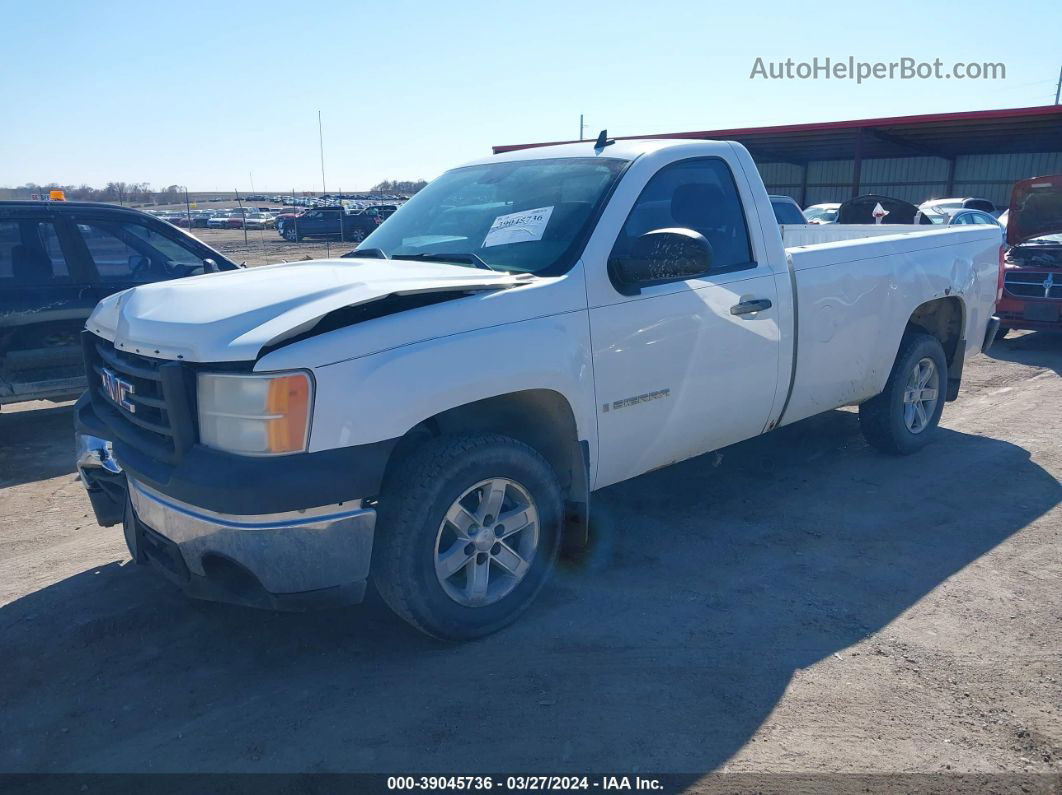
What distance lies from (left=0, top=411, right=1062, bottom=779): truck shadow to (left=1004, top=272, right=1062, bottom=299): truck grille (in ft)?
19.7

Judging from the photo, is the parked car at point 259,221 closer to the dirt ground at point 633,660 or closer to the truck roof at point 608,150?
the truck roof at point 608,150

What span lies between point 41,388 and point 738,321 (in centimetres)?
529

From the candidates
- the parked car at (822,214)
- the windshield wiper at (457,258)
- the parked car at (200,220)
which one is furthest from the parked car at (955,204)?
the parked car at (200,220)

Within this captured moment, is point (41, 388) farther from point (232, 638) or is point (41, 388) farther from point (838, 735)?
point (838, 735)

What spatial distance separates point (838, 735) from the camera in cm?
295

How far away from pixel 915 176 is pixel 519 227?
99.2 ft

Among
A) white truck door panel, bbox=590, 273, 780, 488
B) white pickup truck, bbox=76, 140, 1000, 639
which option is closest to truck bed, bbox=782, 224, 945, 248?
white pickup truck, bbox=76, 140, 1000, 639

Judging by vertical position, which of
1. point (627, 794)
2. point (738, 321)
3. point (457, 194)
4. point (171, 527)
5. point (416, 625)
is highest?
point (457, 194)

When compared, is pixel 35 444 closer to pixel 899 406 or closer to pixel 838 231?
pixel 899 406

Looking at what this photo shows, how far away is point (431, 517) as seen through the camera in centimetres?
322

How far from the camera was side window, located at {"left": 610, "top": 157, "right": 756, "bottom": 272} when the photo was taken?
4.16 meters

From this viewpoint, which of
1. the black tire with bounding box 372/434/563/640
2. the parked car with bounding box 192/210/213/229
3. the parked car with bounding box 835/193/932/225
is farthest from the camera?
the parked car with bounding box 192/210/213/229

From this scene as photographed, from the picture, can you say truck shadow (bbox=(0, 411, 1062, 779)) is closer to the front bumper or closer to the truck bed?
the front bumper

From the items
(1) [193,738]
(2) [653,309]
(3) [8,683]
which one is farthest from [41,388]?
(2) [653,309]
